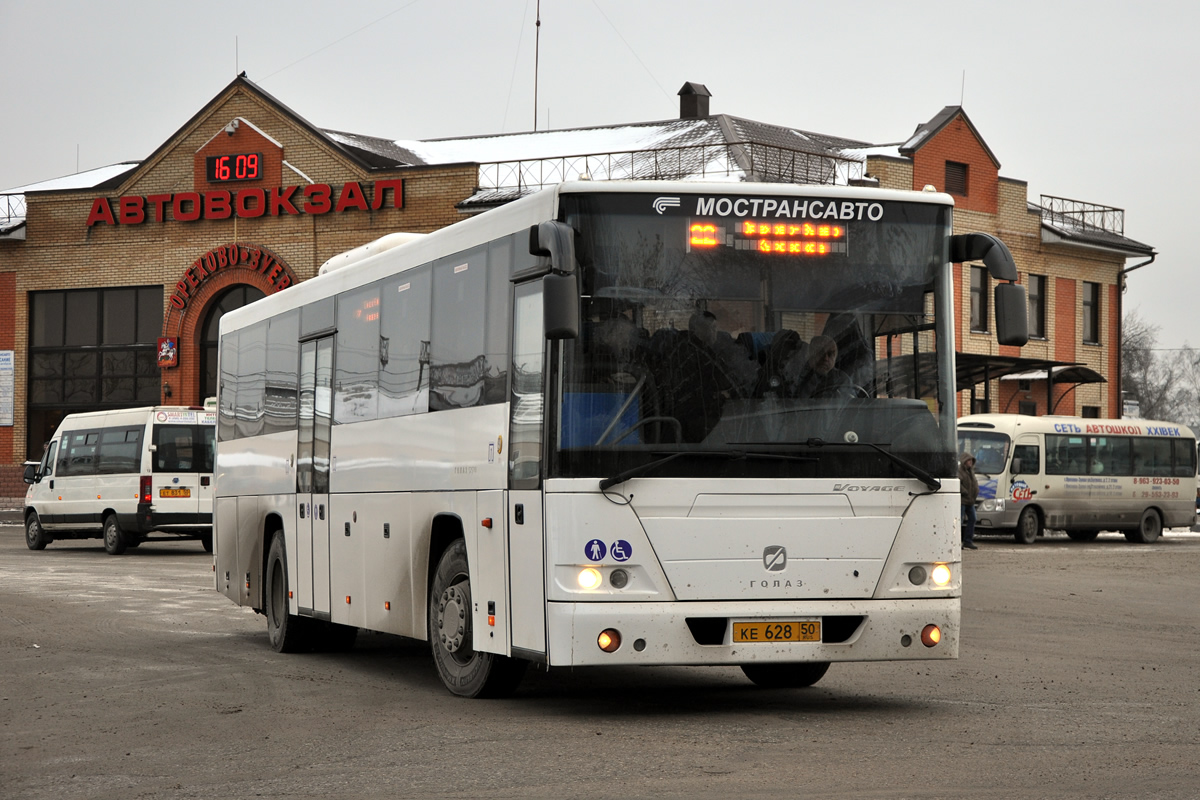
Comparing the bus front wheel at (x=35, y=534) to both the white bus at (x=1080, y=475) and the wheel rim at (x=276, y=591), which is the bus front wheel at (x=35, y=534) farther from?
the white bus at (x=1080, y=475)

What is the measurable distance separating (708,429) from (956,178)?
3985 cm

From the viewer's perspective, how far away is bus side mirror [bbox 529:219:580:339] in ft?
28.7

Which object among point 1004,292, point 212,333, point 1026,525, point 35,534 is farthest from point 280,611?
point 212,333

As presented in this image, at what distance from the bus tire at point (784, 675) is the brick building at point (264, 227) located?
3290 cm

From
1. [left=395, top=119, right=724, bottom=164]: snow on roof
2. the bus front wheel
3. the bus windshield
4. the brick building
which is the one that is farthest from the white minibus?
the bus windshield

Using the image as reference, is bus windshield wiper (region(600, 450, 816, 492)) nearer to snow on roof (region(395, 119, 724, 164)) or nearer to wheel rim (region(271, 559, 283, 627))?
wheel rim (region(271, 559, 283, 627))

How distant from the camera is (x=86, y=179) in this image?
5534cm

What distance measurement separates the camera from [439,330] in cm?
1070

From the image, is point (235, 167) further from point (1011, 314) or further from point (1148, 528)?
point (1011, 314)

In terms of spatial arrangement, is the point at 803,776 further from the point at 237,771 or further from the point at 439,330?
the point at 439,330

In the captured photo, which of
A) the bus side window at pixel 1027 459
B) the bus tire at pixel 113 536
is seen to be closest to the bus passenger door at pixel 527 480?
the bus tire at pixel 113 536

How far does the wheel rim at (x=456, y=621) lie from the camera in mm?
10219

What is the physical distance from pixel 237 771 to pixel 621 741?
1903 millimetres

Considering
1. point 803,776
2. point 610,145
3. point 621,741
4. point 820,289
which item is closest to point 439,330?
point 820,289
